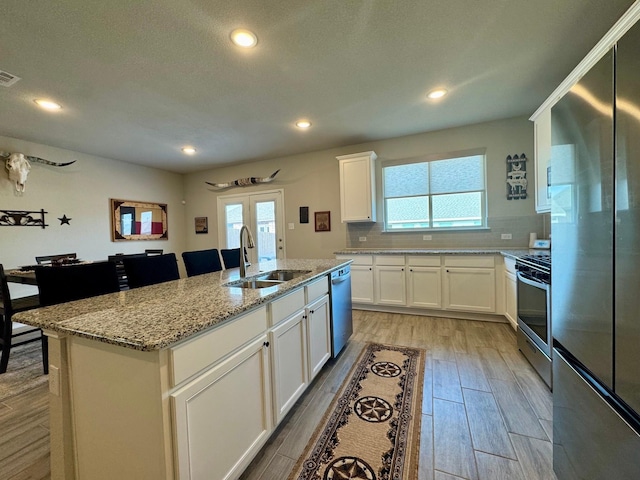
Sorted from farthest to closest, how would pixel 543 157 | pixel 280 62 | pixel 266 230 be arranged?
1. pixel 266 230
2. pixel 543 157
3. pixel 280 62

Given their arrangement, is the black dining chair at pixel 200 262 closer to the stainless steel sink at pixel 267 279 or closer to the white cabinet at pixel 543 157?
the stainless steel sink at pixel 267 279

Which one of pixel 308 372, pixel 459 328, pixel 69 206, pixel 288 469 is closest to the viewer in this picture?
pixel 288 469

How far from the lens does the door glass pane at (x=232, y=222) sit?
5.55m

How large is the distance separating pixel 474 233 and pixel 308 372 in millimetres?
3166

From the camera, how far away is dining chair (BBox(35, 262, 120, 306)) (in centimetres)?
171

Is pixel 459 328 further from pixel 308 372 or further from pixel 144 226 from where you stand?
pixel 144 226

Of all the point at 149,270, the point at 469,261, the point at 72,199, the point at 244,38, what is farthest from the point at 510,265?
the point at 72,199

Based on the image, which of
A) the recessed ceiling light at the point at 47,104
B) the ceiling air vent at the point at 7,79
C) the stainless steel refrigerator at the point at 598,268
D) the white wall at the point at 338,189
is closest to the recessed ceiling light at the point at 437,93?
the white wall at the point at 338,189

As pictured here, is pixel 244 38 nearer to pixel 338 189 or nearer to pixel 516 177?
pixel 338 189

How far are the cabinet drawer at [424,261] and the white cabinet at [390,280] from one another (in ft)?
0.36

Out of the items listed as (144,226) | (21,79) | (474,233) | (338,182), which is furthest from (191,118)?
(474,233)

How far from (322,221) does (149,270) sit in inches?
119

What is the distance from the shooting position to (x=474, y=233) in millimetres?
3842

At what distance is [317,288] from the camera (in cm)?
213
